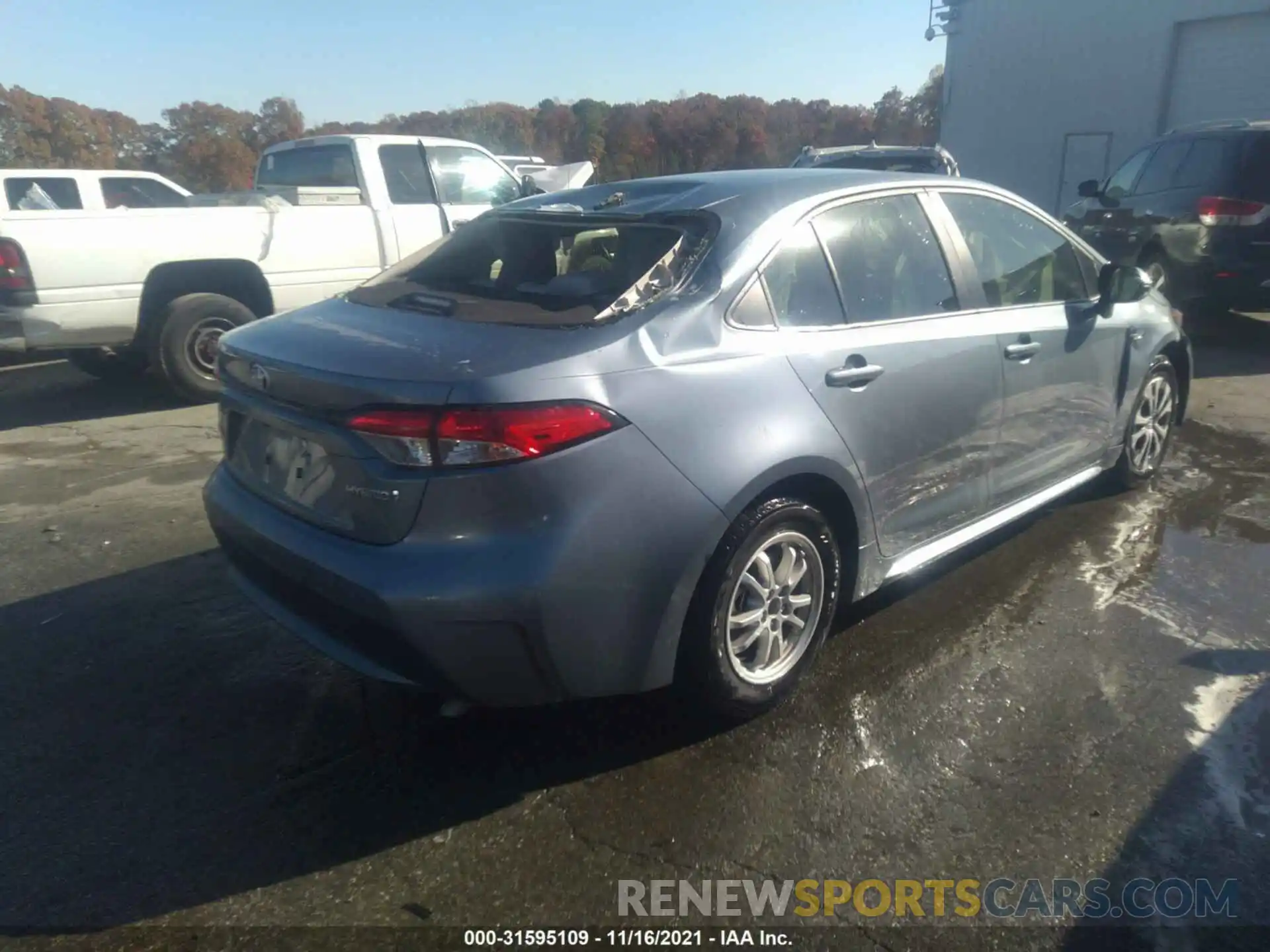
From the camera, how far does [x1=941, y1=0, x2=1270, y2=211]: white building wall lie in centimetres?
1806

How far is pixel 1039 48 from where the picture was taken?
20.3 m

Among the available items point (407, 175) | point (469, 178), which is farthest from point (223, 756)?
point (469, 178)

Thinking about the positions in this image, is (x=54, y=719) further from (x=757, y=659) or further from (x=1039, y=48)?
(x=1039, y=48)

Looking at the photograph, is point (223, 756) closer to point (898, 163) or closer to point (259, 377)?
point (259, 377)

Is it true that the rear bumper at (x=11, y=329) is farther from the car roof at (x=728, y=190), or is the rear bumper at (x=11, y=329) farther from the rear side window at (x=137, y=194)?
the rear side window at (x=137, y=194)

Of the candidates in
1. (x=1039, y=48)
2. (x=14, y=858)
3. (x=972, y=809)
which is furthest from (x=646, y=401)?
(x=1039, y=48)

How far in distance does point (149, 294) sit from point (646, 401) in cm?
563

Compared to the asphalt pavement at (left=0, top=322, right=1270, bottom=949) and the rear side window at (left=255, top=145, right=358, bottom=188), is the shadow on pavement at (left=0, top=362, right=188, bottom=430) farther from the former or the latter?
the asphalt pavement at (left=0, top=322, right=1270, bottom=949)

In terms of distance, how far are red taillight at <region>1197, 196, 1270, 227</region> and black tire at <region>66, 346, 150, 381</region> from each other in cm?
894

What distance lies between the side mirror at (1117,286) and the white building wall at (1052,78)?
50.5ft

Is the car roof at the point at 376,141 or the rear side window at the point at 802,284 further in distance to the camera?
the car roof at the point at 376,141

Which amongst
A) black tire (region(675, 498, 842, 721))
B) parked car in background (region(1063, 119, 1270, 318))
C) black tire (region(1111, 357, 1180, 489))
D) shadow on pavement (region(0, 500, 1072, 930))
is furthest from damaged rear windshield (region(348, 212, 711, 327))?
parked car in background (region(1063, 119, 1270, 318))

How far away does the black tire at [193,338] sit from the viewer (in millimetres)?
6957

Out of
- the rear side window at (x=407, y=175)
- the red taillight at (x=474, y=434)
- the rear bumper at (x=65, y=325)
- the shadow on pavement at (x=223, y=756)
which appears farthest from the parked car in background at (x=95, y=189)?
the red taillight at (x=474, y=434)
